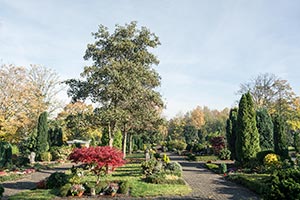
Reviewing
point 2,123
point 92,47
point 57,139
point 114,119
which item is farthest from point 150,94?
point 57,139

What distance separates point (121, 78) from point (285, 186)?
12.8 meters

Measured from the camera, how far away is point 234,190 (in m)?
11.5

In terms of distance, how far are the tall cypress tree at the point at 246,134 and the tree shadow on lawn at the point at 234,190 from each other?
5.37m

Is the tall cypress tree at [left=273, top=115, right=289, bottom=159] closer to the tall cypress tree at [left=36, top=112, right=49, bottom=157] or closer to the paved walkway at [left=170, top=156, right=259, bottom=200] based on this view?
the paved walkway at [left=170, top=156, right=259, bottom=200]

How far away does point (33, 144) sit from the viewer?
24984 mm

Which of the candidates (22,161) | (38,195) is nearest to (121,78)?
(38,195)

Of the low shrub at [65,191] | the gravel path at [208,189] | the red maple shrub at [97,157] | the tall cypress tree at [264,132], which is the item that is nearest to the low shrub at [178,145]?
the tall cypress tree at [264,132]

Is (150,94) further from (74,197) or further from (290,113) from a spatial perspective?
(290,113)

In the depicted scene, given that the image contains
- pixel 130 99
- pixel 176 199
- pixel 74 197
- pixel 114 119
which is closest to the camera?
pixel 176 199

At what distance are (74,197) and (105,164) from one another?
6.12 ft

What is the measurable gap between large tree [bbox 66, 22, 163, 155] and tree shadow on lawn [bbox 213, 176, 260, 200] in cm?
819

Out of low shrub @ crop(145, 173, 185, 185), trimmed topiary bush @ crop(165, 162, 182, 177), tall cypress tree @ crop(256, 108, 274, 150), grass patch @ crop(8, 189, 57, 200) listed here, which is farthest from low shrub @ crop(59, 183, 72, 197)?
tall cypress tree @ crop(256, 108, 274, 150)

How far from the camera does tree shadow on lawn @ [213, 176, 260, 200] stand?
1027cm

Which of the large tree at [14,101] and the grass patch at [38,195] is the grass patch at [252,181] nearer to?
the grass patch at [38,195]
